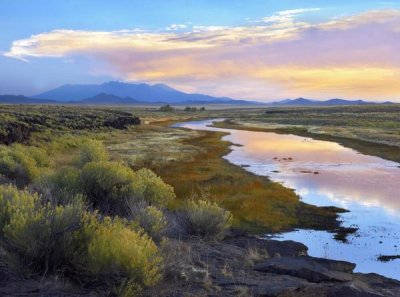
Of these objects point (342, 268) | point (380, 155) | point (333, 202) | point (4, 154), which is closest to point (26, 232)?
point (342, 268)

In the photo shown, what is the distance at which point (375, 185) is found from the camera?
2492 centimetres

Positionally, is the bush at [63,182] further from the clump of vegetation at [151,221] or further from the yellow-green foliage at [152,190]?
the clump of vegetation at [151,221]

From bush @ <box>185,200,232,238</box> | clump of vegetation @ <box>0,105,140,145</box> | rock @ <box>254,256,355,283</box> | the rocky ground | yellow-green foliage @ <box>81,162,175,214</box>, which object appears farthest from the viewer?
clump of vegetation @ <box>0,105,140,145</box>

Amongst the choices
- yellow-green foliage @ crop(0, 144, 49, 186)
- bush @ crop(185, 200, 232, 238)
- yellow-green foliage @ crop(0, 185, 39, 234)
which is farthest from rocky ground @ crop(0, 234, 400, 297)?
yellow-green foliage @ crop(0, 144, 49, 186)

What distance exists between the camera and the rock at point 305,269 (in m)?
9.66

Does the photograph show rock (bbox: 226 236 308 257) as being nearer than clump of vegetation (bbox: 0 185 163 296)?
No

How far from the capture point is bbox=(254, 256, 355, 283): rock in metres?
9.66

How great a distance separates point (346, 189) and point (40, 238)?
19.3 metres

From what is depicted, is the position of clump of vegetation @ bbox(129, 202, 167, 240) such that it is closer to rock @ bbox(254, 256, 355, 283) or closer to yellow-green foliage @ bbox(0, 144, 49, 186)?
rock @ bbox(254, 256, 355, 283)

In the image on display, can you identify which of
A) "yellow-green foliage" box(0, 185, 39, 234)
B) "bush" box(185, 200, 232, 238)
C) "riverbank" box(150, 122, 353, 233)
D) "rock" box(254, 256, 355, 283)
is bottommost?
"riverbank" box(150, 122, 353, 233)

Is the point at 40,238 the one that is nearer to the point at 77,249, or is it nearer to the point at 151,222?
the point at 77,249

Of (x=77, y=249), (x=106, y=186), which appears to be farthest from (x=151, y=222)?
(x=106, y=186)

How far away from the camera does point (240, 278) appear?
29.4 ft

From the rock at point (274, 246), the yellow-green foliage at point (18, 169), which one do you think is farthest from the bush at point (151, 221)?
the yellow-green foliage at point (18, 169)
